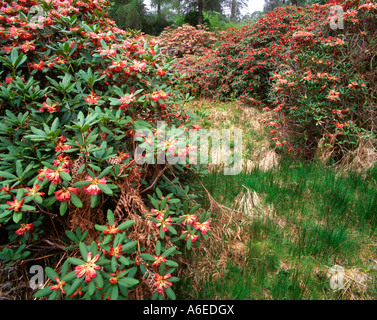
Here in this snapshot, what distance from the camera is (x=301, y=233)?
1.97 metres

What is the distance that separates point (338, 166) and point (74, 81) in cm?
305

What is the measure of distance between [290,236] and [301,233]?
0.09 metres

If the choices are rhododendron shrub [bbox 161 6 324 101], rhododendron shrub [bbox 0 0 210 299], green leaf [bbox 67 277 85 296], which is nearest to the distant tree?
rhododendron shrub [bbox 161 6 324 101]

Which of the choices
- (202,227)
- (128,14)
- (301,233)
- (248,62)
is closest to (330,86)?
(301,233)

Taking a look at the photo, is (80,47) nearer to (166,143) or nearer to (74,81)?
(74,81)

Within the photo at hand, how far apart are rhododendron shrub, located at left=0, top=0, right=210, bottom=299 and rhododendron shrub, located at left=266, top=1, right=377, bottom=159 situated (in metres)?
2.14

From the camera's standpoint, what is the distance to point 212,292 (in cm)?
155

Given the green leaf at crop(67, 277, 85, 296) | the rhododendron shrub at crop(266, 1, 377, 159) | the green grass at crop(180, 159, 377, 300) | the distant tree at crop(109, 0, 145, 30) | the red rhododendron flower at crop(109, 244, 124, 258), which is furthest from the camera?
the distant tree at crop(109, 0, 145, 30)

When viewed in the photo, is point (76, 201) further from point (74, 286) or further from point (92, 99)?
point (92, 99)

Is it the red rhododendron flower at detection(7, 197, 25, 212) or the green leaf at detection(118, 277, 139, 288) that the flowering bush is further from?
the green leaf at detection(118, 277, 139, 288)

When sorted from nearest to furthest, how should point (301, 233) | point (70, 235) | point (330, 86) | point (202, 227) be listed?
point (70, 235)
point (202, 227)
point (301, 233)
point (330, 86)

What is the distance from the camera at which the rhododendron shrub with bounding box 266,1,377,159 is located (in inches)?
117

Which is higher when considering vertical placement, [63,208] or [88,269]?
[63,208]
